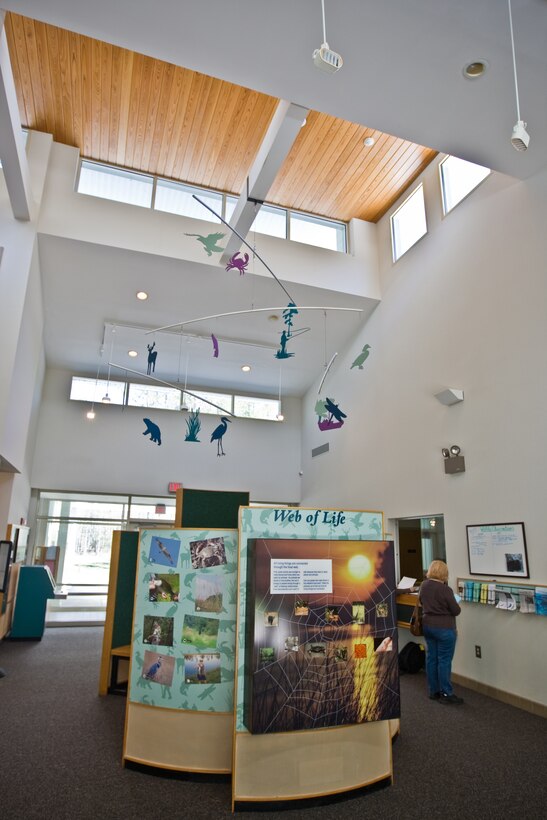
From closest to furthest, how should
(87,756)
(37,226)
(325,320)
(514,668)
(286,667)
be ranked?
(286,667) → (87,756) → (514,668) → (37,226) → (325,320)

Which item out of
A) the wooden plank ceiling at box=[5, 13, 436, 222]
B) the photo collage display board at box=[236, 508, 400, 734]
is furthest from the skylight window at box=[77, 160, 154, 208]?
the photo collage display board at box=[236, 508, 400, 734]

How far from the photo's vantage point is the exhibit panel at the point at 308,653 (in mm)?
3219

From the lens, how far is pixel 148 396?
11.6 meters

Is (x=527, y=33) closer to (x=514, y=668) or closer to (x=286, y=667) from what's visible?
(x=286, y=667)

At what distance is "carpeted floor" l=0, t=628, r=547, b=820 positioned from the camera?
3.16 m

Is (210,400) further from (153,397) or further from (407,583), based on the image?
(407,583)

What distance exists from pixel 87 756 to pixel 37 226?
6596 mm

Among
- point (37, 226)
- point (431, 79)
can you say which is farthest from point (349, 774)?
point (37, 226)

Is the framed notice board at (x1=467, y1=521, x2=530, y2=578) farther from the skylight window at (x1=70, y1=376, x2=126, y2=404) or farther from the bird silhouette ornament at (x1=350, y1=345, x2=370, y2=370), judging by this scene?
the skylight window at (x1=70, y1=376, x2=126, y2=404)

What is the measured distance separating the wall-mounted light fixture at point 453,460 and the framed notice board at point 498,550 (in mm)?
721


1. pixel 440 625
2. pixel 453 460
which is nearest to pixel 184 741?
pixel 440 625

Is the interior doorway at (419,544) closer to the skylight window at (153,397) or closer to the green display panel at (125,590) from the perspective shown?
the green display panel at (125,590)

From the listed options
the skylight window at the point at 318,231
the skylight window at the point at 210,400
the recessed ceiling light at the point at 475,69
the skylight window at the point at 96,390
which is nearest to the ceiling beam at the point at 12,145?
the recessed ceiling light at the point at 475,69

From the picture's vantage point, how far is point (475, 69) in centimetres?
430
